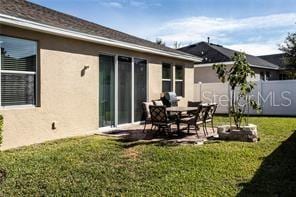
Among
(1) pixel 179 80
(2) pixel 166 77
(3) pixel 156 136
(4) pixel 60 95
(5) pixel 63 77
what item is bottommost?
(3) pixel 156 136

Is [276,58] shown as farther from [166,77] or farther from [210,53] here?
[166,77]

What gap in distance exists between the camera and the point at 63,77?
1064 cm

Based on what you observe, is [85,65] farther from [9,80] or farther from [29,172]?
[29,172]

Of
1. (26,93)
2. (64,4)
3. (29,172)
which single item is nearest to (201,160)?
(29,172)

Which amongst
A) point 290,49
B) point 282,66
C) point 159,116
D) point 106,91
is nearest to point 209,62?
point 290,49

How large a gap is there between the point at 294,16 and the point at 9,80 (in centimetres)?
2606

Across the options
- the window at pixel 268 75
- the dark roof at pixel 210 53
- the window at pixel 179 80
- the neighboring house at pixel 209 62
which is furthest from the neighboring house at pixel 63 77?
the window at pixel 268 75

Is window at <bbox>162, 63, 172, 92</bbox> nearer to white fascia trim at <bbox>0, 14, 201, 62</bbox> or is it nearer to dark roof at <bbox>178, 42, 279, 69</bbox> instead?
white fascia trim at <bbox>0, 14, 201, 62</bbox>

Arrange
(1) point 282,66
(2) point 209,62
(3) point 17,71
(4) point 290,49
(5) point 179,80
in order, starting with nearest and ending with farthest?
1. (3) point 17,71
2. (5) point 179,80
3. (2) point 209,62
4. (4) point 290,49
5. (1) point 282,66

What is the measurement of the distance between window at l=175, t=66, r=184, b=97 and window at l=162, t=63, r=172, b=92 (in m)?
0.72

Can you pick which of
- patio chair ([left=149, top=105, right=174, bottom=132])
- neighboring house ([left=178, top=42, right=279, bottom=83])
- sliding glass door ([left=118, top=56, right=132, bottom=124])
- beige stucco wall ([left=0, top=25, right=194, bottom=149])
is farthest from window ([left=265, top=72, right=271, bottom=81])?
patio chair ([left=149, top=105, right=174, bottom=132])

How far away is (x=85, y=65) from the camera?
11531 mm

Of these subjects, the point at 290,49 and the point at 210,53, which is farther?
the point at 290,49

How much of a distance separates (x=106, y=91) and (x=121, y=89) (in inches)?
31.9
